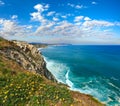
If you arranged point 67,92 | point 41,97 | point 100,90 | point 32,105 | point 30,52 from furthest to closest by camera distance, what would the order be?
point 30,52
point 100,90
point 67,92
point 41,97
point 32,105

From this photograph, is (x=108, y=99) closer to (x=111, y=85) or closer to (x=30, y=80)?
(x=111, y=85)

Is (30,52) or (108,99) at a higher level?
(30,52)

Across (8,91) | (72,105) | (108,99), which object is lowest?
(108,99)

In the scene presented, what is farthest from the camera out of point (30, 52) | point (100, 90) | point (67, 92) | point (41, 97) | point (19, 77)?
point (30, 52)

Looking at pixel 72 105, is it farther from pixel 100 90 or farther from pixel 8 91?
pixel 100 90

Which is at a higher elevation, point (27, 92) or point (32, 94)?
point (27, 92)

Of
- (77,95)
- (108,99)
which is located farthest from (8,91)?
(108,99)

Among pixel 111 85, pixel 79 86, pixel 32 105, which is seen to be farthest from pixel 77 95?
pixel 111 85

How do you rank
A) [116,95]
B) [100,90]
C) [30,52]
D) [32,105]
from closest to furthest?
[32,105], [116,95], [100,90], [30,52]

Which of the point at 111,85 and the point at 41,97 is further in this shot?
the point at 111,85
